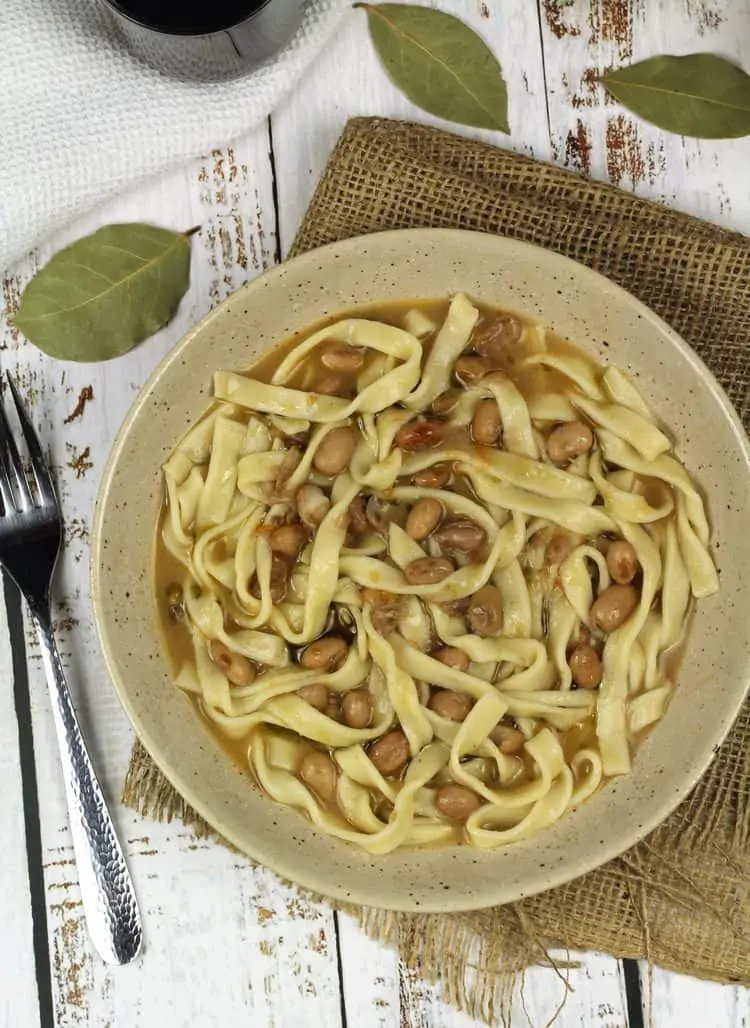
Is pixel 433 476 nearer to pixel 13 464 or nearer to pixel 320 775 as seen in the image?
pixel 320 775

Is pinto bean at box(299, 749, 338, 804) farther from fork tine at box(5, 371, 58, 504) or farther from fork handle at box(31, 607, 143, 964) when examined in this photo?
fork tine at box(5, 371, 58, 504)

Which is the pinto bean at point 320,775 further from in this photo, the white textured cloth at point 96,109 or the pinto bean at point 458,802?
the white textured cloth at point 96,109

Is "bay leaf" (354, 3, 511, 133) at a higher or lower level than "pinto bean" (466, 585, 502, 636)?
higher

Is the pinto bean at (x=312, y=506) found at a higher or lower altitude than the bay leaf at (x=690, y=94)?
lower

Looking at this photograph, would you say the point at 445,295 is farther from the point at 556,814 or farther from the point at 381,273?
the point at 556,814

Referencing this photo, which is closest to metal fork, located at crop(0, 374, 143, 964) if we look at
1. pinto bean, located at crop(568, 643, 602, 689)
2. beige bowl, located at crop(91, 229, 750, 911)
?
beige bowl, located at crop(91, 229, 750, 911)

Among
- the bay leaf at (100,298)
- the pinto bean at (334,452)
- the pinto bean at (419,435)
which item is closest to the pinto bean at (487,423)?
the pinto bean at (419,435)

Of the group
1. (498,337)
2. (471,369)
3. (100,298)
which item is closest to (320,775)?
(471,369)
